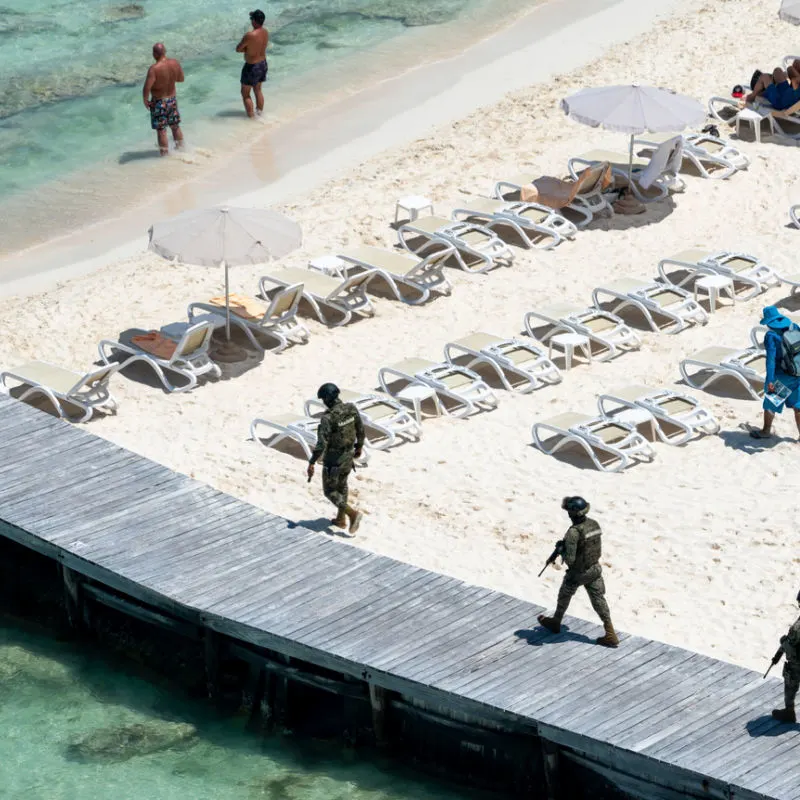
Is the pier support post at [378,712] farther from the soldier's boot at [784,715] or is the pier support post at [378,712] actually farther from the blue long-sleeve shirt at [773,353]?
the blue long-sleeve shirt at [773,353]

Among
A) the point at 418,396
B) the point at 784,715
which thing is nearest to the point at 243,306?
the point at 418,396

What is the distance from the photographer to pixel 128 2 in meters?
34.8

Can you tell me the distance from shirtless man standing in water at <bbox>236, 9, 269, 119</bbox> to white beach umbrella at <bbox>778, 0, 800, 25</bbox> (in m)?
7.46

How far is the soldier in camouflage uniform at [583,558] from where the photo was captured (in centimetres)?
1266

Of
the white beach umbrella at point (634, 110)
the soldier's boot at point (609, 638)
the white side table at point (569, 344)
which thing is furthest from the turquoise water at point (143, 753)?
the white beach umbrella at point (634, 110)

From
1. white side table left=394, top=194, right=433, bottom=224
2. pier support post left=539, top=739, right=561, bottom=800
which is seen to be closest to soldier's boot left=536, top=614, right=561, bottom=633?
pier support post left=539, top=739, right=561, bottom=800

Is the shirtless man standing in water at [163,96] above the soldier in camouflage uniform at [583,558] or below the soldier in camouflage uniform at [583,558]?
above

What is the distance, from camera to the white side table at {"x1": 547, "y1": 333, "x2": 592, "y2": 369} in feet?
59.8

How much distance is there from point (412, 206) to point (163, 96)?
5048 mm

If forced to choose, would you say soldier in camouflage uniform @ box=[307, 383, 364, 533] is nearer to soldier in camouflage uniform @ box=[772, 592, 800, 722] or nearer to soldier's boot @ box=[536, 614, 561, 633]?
soldier's boot @ box=[536, 614, 561, 633]

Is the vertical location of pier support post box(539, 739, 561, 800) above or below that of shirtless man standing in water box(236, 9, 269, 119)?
below

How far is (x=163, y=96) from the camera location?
24.8 metres

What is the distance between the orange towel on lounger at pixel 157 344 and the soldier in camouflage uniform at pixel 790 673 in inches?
308

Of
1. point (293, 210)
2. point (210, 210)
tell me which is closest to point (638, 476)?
point (210, 210)
